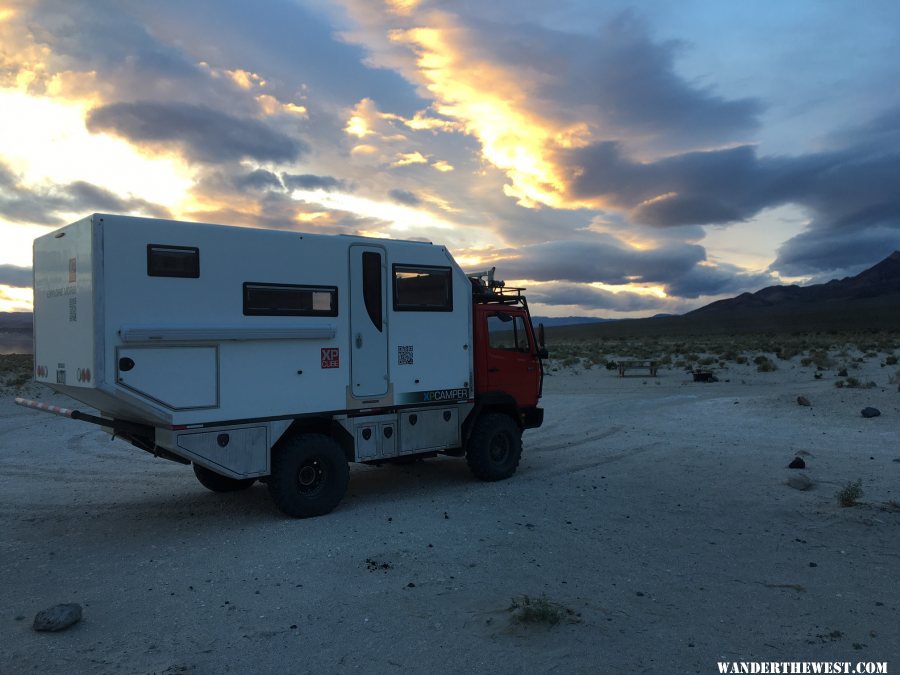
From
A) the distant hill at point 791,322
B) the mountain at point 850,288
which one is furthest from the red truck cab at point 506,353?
the mountain at point 850,288

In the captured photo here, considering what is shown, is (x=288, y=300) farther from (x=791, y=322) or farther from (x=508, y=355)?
(x=791, y=322)

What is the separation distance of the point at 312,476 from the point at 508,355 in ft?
12.8

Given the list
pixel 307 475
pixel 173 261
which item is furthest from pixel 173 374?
pixel 307 475

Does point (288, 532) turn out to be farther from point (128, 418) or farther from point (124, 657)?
point (124, 657)

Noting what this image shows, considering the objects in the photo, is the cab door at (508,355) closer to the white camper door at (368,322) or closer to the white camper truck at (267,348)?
the white camper truck at (267,348)

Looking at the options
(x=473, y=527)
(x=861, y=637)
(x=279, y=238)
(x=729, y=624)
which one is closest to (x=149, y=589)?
(x=473, y=527)

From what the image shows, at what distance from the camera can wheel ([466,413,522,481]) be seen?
10125mm

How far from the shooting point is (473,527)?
7691 mm

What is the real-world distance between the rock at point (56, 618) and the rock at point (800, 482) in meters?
8.95

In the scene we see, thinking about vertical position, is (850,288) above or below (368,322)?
above

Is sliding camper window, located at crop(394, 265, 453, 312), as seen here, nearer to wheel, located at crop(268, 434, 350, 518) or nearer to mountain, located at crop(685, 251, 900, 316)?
wheel, located at crop(268, 434, 350, 518)

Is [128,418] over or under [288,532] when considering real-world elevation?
over

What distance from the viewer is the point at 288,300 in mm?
8156

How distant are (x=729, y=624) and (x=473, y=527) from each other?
129 inches
